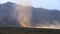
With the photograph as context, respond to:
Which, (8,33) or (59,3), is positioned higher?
(59,3)

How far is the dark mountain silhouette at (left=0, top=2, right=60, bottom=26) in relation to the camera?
872 mm

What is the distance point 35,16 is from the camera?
93 centimetres

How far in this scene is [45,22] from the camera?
0.89 meters

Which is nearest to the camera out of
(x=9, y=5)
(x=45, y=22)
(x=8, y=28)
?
(x=8, y=28)

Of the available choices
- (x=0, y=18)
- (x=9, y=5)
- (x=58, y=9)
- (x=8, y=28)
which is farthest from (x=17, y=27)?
(x=58, y=9)

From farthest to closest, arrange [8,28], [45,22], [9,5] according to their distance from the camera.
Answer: [9,5] → [45,22] → [8,28]

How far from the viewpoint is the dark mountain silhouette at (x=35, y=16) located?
2.86 feet

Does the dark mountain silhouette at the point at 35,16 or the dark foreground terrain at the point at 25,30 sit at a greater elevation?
the dark mountain silhouette at the point at 35,16

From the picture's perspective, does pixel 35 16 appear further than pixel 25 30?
Yes

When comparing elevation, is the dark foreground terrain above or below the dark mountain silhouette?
below

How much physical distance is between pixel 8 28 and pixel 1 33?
68mm

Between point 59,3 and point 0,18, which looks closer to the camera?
point 0,18

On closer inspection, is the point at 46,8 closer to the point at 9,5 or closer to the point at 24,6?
the point at 24,6

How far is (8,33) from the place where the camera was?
81 centimetres
